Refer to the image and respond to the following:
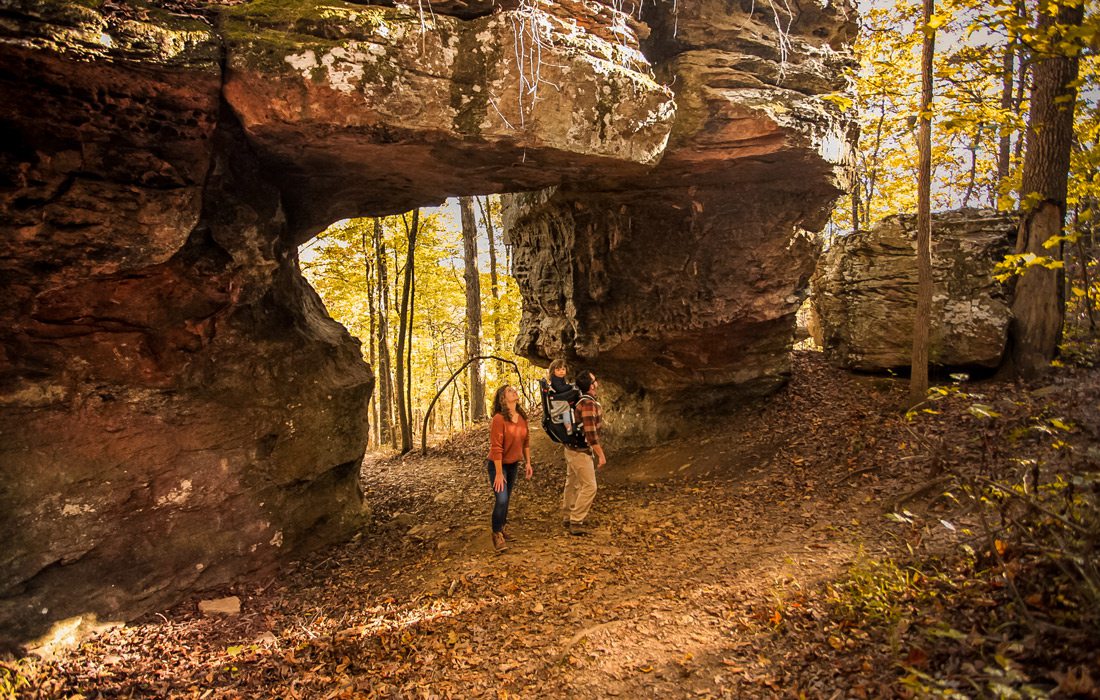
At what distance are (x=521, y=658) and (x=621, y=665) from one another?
882mm

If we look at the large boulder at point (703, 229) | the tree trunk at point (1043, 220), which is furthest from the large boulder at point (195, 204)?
the tree trunk at point (1043, 220)

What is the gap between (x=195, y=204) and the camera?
5.45 meters

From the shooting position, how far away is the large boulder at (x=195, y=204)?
4812mm

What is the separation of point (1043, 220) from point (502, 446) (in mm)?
9106

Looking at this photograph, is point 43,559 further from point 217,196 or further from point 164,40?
point 164,40

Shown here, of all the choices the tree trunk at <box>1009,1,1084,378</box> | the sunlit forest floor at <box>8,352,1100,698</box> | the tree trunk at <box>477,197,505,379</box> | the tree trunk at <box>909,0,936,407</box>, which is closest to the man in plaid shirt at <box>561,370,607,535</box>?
the sunlit forest floor at <box>8,352,1100,698</box>

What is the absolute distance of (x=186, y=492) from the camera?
601cm

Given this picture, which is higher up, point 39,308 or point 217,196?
point 217,196

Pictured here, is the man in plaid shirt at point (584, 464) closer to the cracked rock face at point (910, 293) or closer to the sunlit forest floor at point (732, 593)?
the sunlit forest floor at point (732, 593)

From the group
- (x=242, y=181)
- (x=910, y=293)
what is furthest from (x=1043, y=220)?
(x=242, y=181)

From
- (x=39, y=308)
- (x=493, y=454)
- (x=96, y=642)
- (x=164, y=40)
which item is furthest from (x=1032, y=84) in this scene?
(x=96, y=642)

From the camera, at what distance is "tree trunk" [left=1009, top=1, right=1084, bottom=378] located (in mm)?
8109

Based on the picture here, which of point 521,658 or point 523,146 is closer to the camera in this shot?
point 521,658

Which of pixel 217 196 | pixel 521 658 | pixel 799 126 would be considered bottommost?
pixel 521 658
